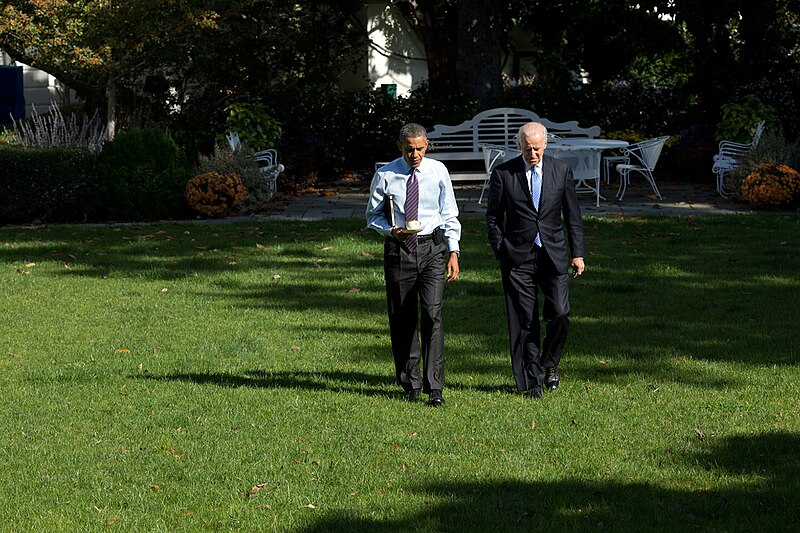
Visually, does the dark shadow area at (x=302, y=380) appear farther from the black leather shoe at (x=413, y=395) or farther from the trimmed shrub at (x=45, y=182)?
the trimmed shrub at (x=45, y=182)

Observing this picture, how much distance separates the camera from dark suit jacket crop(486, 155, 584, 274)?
7.39 meters

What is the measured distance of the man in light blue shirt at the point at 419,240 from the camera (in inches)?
283

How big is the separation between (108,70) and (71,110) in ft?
16.0

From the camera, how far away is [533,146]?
718cm

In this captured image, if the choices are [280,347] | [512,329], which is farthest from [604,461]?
[280,347]

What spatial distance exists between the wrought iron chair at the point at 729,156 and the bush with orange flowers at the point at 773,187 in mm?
1159

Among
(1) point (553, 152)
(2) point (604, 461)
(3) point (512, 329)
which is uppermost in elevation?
(1) point (553, 152)

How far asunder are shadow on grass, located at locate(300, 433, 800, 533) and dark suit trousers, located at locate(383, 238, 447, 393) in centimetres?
152

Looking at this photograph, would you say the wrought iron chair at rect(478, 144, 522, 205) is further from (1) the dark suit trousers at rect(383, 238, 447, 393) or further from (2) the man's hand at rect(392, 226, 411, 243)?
(2) the man's hand at rect(392, 226, 411, 243)

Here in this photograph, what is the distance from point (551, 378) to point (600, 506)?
219 centimetres

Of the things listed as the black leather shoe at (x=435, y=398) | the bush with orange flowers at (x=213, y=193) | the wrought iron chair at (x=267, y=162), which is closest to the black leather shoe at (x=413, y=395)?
the black leather shoe at (x=435, y=398)

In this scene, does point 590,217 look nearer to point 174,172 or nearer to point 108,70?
point 174,172

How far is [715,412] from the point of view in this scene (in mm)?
7070

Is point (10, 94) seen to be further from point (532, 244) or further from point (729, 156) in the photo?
point (532, 244)
